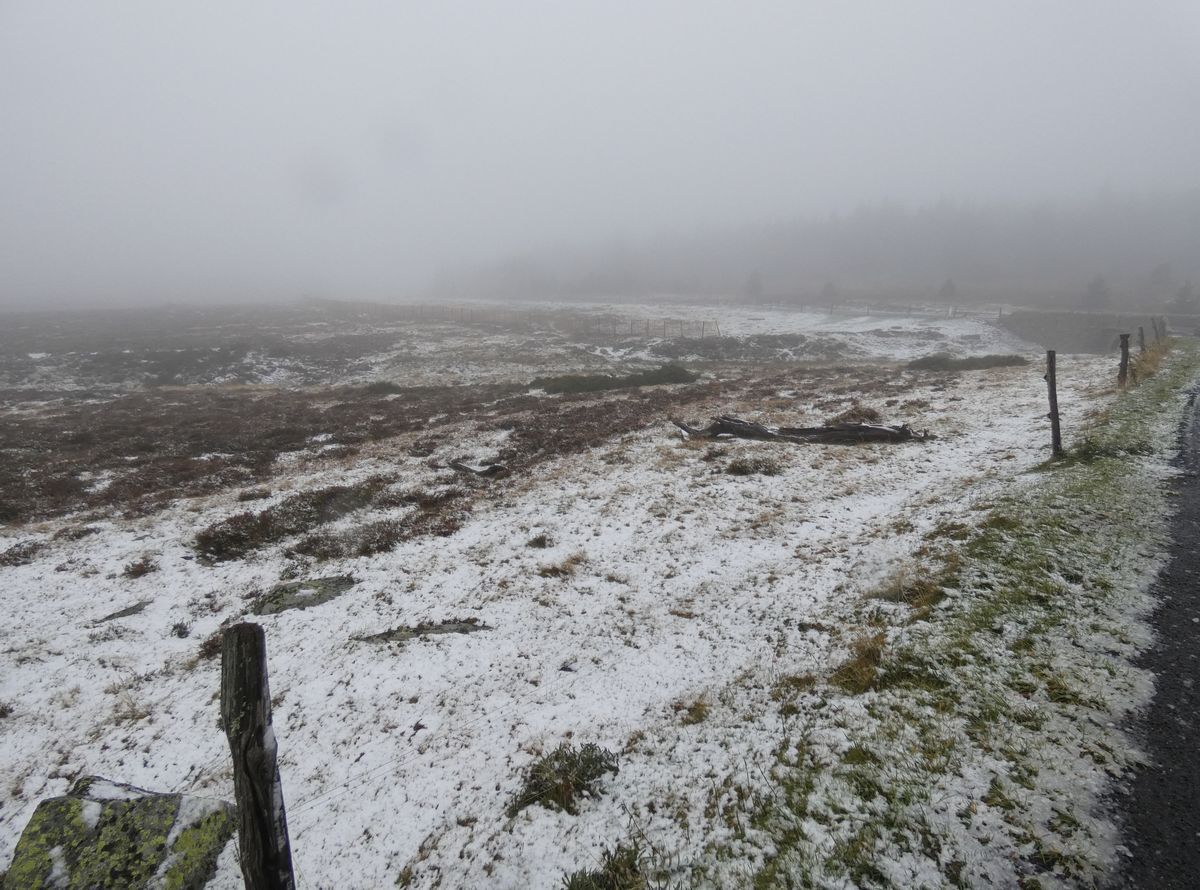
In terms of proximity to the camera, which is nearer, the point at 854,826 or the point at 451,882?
the point at 854,826

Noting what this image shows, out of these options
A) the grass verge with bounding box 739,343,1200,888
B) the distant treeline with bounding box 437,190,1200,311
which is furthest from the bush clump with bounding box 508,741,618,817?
the distant treeline with bounding box 437,190,1200,311

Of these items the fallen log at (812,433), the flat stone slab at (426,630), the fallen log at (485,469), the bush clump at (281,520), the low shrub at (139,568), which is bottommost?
the flat stone slab at (426,630)

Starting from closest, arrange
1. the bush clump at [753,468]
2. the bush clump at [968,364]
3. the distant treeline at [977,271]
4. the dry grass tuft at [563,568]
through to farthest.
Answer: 1. the dry grass tuft at [563,568]
2. the bush clump at [753,468]
3. the bush clump at [968,364]
4. the distant treeline at [977,271]

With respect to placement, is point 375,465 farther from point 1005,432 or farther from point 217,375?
point 217,375

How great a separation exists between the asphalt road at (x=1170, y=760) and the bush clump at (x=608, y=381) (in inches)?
1078

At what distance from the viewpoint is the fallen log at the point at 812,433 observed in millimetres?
17781

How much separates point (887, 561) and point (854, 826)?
626 cm

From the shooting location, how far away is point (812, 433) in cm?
1878

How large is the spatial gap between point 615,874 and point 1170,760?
5.70m

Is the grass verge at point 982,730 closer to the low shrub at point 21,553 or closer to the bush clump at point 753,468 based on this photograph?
the bush clump at point 753,468

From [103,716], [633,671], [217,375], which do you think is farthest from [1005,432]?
[217,375]

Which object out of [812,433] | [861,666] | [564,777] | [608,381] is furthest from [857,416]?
[564,777]

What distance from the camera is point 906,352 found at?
52.6 meters

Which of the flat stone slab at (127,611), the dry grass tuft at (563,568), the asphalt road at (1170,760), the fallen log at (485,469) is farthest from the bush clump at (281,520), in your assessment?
the asphalt road at (1170,760)
